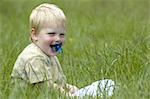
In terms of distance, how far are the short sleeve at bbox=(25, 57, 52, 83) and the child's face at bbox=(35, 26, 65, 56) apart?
0.54 ft

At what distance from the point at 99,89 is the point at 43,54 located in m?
0.64

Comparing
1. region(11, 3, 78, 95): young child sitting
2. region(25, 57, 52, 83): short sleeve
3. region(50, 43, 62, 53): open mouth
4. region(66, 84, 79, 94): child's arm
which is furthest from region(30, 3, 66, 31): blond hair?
region(66, 84, 79, 94): child's arm

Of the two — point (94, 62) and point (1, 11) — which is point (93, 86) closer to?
point (94, 62)

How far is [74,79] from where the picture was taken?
227 inches

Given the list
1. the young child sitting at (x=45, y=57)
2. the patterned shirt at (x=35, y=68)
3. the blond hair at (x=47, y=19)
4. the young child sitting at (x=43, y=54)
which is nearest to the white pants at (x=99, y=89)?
the young child sitting at (x=45, y=57)

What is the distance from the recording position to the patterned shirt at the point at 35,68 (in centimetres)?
539

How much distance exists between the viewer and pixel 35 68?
5.39 metres

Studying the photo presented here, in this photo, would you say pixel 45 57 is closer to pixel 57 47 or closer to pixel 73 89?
pixel 57 47

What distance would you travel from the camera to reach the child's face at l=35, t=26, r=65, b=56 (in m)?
5.55

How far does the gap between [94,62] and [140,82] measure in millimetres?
981

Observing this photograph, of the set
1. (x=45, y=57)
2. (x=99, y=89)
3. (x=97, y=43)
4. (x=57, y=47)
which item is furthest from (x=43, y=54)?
(x=97, y=43)

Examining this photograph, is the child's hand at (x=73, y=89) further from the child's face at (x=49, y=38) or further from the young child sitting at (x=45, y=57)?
the child's face at (x=49, y=38)

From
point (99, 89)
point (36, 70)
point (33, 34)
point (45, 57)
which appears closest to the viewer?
point (99, 89)

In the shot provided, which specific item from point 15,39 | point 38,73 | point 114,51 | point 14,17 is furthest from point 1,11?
point 38,73
